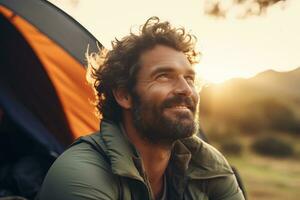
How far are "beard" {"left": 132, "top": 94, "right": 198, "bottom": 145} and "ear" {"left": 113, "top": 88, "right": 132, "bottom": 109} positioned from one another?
6 cm

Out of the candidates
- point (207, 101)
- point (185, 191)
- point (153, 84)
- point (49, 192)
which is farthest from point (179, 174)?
point (207, 101)

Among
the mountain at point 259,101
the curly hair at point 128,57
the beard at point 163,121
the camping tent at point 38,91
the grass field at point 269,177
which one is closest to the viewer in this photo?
the beard at point 163,121

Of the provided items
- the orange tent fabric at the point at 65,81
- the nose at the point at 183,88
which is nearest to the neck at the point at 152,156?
the nose at the point at 183,88

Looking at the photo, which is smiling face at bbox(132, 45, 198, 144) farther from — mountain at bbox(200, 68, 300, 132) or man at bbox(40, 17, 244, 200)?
mountain at bbox(200, 68, 300, 132)

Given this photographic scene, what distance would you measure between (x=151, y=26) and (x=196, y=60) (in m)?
0.27

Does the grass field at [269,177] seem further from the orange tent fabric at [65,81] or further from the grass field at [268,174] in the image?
the orange tent fabric at [65,81]

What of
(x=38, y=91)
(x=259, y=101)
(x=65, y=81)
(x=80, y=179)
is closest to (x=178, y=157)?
(x=80, y=179)

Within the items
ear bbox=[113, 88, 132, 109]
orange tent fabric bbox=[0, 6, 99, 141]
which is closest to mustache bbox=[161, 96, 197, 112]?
ear bbox=[113, 88, 132, 109]

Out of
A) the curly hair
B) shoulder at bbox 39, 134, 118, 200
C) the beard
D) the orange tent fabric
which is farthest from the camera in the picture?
the orange tent fabric

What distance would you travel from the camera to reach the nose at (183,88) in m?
2.11

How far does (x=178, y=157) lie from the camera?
2.26 m

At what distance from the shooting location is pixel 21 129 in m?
3.35

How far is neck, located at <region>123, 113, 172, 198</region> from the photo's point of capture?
7.24 ft

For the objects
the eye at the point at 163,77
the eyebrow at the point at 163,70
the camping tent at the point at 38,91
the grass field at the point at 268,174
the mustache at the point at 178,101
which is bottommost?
the grass field at the point at 268,174
